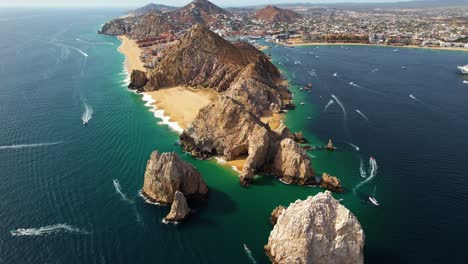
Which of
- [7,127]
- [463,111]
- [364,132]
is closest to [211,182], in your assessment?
[364,132]

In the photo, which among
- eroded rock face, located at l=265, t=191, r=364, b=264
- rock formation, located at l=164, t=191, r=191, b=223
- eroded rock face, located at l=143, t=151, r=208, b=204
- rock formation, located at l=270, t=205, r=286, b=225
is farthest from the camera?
eroded rock face, located at l=143, t=151, r=208, b=204

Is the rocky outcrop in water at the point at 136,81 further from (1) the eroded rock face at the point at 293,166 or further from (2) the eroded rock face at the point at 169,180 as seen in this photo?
(1) the eroded rock face at the point at 293,166

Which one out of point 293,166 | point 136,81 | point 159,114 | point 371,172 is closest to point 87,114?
point 159,114

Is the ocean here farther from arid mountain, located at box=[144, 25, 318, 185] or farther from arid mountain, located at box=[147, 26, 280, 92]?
arid mountain, located at box=[147, 26, 280, 92]

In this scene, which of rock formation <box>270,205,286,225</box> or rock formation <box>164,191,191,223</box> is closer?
rock formation <box>270,205,286,225</box>

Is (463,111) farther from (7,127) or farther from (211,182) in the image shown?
(7,127)

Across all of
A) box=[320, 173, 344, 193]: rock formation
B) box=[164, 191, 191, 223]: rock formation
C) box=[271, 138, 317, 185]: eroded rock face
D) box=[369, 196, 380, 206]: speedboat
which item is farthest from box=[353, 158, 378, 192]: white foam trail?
box=[164, 191, 191, 223]: rock formation

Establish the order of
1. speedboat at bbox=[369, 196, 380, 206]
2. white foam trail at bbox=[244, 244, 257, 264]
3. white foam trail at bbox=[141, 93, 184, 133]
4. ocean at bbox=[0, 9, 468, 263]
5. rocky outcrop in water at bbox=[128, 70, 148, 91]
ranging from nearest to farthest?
white foam trail at bbox=[244, 244, 257, 264], ocean at bbox=[0, 9, 468, 263], speedboat at bbox=[369, 196, 380, 206], white foam trail at bbox=[141, 93, 184, 133], rocky outcrop in water at bbox=[128, 70, 148, 91]
